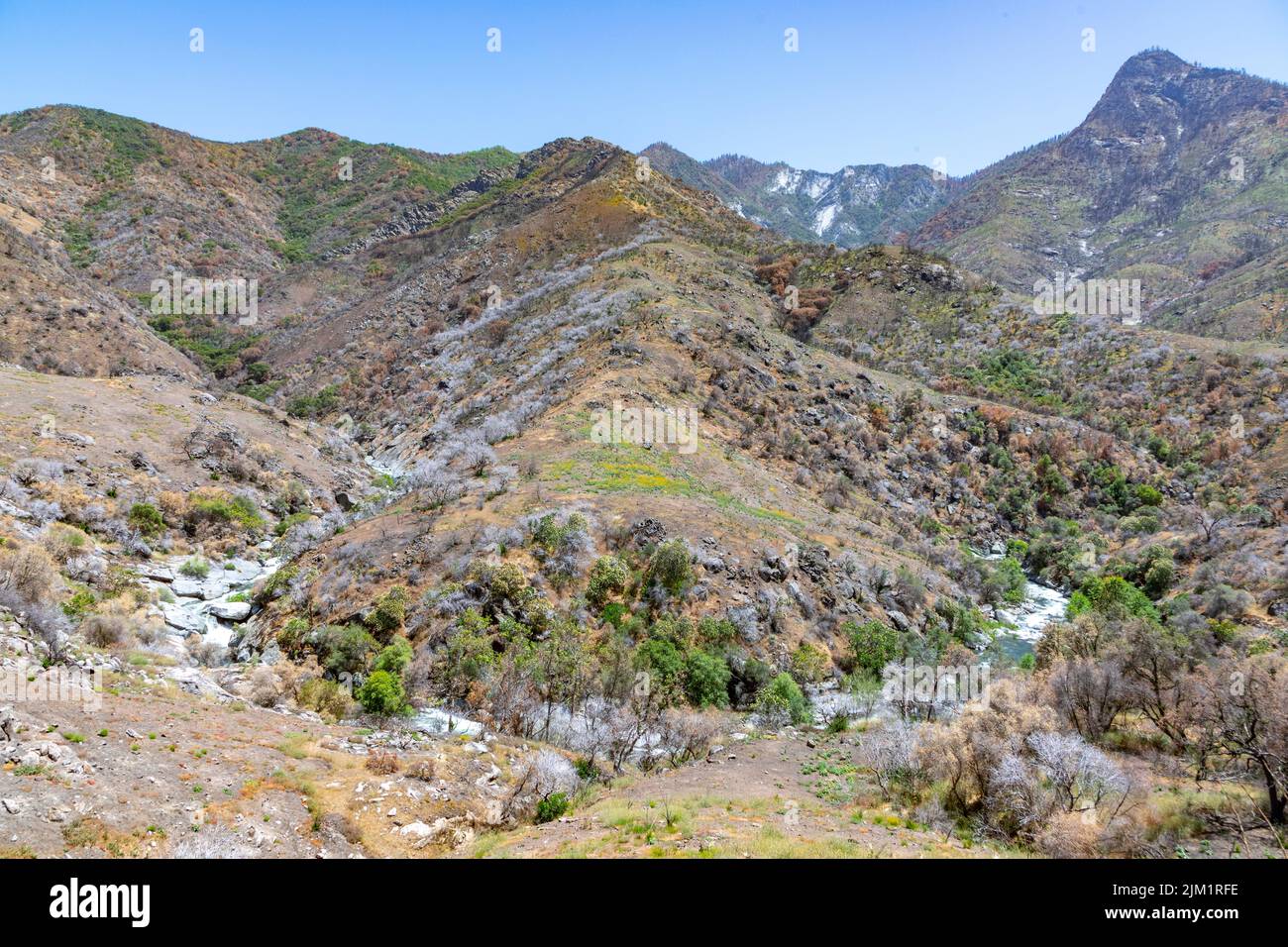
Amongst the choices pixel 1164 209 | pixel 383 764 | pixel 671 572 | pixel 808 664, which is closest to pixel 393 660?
pixel 383 764

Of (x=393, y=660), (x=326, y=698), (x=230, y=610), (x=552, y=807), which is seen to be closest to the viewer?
(x=552, y=807)

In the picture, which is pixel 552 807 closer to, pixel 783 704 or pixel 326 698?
pixel 326 698

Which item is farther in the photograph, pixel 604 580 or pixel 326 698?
pixel 604 580

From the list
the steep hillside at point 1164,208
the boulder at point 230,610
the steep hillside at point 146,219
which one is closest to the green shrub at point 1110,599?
the boulder at point 230,610

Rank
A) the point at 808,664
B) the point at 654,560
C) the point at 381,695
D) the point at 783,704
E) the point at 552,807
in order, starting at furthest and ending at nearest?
the point at 654,560 < the point at 808,664 < the point at 783,704 < the point at 381,695 < the point at 552,807

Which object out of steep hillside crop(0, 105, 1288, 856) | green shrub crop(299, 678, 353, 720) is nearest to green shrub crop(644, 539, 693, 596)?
steep hillside crop(0, 105, 1288, 856)

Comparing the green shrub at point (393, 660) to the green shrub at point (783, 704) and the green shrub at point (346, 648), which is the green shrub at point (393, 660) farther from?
the green shrub at point (783, 704)

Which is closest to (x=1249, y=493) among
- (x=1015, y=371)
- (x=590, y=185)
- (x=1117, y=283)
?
(x=1015, y=371)

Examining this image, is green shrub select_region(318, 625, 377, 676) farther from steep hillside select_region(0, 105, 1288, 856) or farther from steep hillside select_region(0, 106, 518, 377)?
steep hillside select_region(0, 106, 518, 377)
